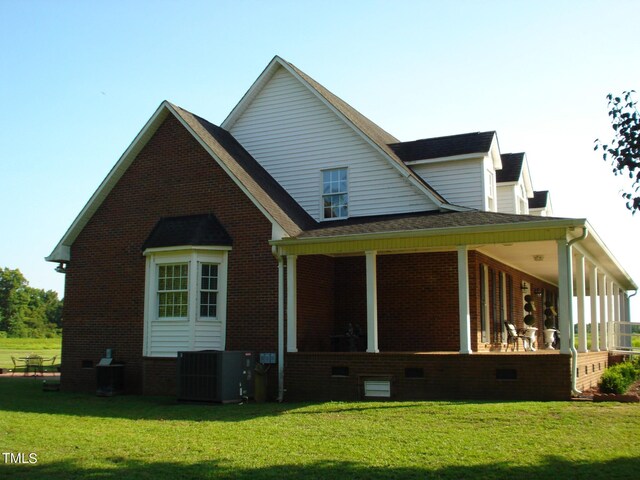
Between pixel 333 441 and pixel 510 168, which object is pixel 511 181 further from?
pixel 333 441

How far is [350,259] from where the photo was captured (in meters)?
19.3

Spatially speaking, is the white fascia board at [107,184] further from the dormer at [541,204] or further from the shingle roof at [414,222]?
the dormer at [541,204]

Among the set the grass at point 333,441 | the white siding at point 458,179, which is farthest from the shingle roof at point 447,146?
the grass at point 333,441

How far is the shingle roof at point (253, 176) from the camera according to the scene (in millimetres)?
17831

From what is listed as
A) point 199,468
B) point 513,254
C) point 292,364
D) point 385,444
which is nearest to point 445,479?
point 385,444

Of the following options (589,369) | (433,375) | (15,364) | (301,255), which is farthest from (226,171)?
(15,364)

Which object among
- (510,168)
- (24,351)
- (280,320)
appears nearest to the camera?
(280,320)

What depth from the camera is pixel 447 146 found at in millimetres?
20109

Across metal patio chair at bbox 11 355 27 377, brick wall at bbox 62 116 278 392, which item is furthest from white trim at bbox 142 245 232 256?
metal patio chair at bbox 11 355 27 377

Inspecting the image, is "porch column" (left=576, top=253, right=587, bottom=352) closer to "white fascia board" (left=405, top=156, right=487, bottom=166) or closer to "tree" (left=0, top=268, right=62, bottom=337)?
"white fascia board" (left=405, top=156, right=487, bottom=166)

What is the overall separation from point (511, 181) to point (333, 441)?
562 inches

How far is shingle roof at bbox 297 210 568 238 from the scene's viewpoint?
15078 millimetres

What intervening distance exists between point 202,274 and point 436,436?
29.2 ft

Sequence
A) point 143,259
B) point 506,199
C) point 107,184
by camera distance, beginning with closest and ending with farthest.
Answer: point 143,259 < point 107,184 < point 506,199
